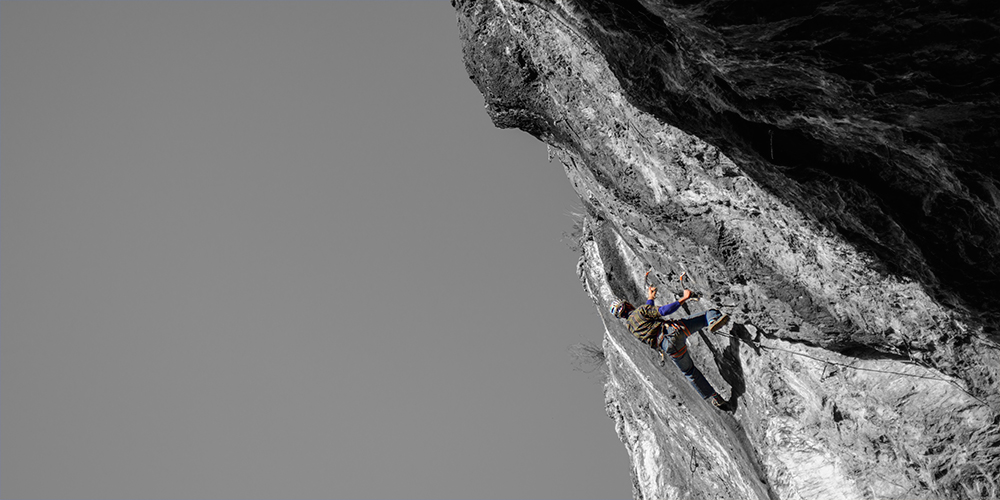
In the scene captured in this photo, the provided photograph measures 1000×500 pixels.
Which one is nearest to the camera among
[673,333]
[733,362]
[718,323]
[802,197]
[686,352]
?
[802,197]

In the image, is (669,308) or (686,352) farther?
(686,352)

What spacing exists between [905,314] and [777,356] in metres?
2.13

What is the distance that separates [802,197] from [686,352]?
404 cm

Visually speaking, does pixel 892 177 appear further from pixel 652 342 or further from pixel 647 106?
pixel 652 342

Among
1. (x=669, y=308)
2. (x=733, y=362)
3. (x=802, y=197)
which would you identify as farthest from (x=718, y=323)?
(x=802, y=197)

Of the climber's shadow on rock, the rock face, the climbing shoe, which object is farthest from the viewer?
the climber's shadow on rock

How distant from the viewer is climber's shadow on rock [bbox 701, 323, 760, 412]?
917 centimetres

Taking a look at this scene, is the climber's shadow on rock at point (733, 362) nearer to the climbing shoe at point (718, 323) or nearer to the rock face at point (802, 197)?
the rock face at point (802, 197)

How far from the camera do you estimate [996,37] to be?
390 centimetres

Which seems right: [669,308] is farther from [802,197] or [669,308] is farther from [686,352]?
[802,197]

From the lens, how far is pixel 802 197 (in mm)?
6340

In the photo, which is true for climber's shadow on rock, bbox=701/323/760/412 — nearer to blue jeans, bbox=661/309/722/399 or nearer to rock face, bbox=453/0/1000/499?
rock face, bbox=453/0/1000/499

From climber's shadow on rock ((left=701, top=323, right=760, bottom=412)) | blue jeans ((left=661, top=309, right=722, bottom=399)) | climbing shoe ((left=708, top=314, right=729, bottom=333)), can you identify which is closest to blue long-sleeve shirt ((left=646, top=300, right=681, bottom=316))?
blue jeans ((left=661, top=309, right=722, bottom=399))

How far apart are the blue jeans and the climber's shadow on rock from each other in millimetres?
282
